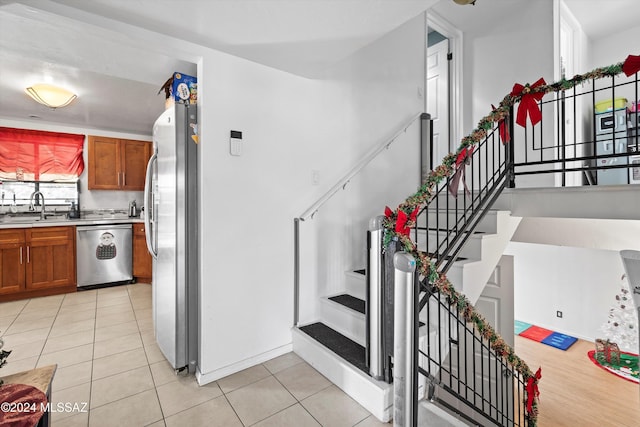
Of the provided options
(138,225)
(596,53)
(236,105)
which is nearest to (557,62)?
(596,53)

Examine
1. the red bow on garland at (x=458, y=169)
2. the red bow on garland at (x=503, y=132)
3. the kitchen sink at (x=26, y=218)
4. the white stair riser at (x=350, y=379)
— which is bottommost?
the white stair riser at (x=350, y=379)

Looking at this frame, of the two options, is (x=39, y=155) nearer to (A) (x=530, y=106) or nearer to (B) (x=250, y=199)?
(B) (x=250, y=199)

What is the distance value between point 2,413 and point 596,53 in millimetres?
6597

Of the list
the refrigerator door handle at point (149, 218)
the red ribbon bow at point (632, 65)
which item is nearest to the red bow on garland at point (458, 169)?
the red ribbon bow at point (632, 65)

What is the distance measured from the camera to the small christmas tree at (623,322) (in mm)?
3828

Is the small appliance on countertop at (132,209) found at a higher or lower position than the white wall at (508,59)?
lower

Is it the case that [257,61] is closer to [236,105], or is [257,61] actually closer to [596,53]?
[236,105]

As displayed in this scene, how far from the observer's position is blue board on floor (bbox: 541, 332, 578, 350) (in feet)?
13.3

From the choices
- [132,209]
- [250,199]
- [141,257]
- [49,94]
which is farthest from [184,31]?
[132,209]

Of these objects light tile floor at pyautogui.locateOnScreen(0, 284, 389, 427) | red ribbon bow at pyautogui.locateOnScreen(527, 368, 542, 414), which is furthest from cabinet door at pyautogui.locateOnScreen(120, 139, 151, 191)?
red ribbon bow at pyautogui.locateOnScreen(527, 368, 542, 414)

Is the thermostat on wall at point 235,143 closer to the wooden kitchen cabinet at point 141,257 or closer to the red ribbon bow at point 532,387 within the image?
Result: the red ribbon bow at point 532,387

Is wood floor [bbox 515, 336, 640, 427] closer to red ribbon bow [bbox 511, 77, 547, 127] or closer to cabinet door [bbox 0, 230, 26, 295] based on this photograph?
red ribbon bow [bbox 511, 77, 547, 127]

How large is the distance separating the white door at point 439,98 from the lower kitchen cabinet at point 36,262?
5112 millimetres

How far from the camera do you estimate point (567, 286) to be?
174 inches
